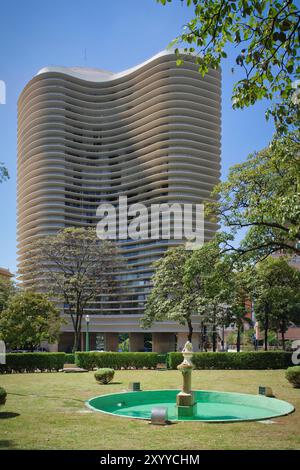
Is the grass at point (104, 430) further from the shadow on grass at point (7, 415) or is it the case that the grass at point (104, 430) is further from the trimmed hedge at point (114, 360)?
the trimmed hedge at point (114, 360)

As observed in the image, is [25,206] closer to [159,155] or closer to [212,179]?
[159,155]

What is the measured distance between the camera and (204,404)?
2227 centimetres

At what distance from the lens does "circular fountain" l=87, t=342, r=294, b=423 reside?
59.1 feet

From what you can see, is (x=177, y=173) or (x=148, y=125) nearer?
(x=177, y=173)

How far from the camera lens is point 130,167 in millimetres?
108625

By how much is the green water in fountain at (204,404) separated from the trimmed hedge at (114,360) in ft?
54.2

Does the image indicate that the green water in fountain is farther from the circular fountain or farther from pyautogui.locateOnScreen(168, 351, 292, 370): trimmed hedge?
pyautogui.locateOnScreen(168, 351, 292, 370): trimmed hedge

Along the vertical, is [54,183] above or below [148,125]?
below

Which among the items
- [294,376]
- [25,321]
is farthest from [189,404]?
[25,321]

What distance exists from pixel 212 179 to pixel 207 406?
79.5 metres

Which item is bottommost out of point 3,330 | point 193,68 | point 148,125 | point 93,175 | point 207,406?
point 207,406

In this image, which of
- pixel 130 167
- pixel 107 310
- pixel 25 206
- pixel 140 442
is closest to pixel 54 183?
pixel 25 206

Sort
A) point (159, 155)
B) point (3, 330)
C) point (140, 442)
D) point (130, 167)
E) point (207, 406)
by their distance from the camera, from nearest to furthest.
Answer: point (140, 442) → point (207, 406) → point (3, 330) → point (159, 155) → point (130, 167)

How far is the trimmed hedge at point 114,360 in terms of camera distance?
128 feet
